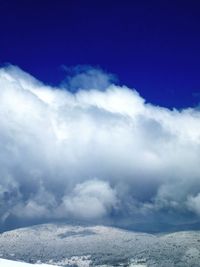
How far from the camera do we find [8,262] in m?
112

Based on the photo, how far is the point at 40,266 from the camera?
4269 inches

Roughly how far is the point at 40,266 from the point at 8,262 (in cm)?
1057
